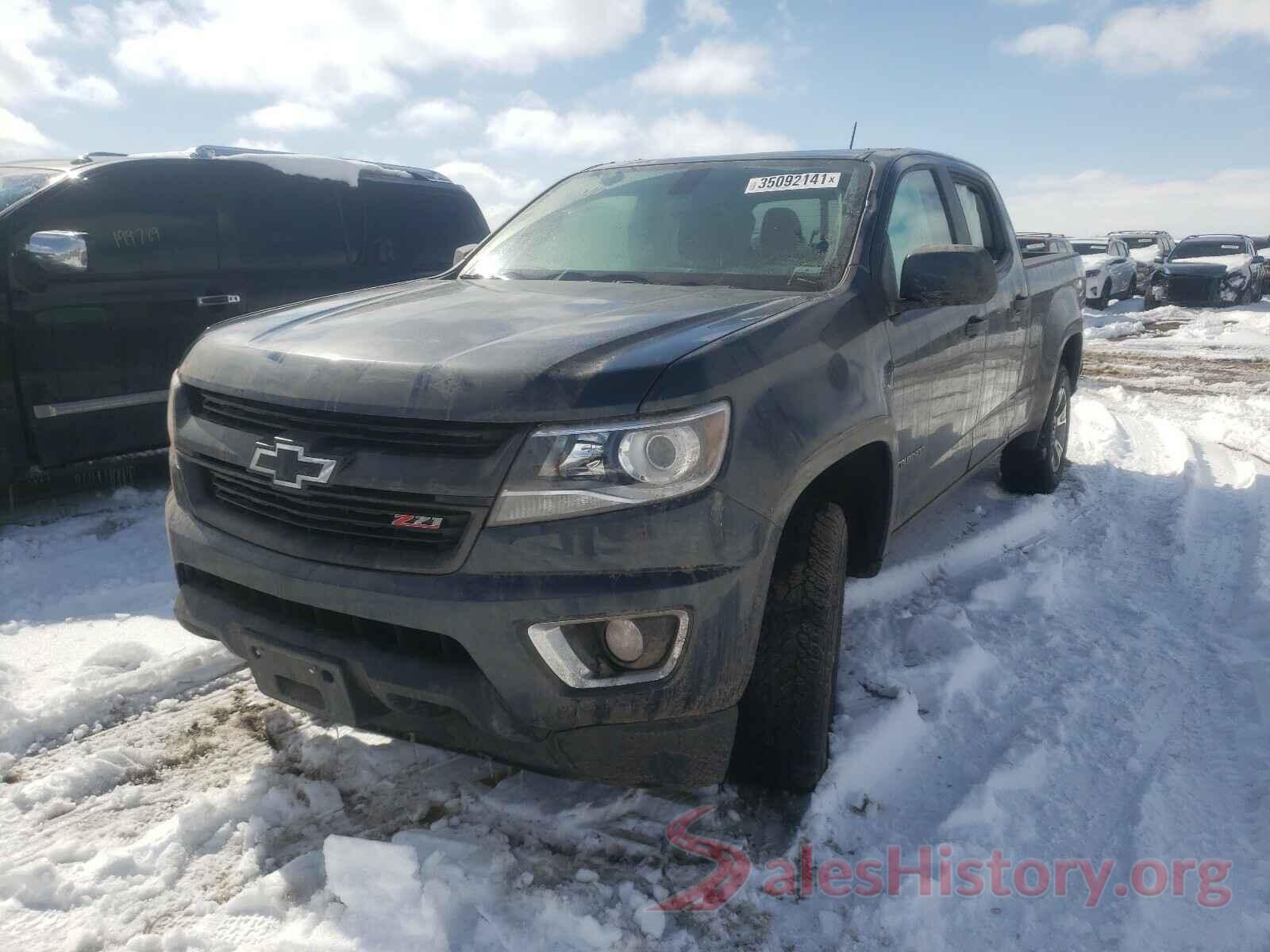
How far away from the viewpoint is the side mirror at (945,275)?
2.63 metres

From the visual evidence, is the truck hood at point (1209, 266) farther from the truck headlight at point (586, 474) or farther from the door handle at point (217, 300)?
the truck headlight at point (586, 474)

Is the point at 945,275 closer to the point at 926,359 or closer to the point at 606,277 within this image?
the point at 926,359

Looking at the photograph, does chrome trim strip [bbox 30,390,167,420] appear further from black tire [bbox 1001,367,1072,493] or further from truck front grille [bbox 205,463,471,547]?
black tire [bbox 1001,367,1072,493]

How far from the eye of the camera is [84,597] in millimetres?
3629

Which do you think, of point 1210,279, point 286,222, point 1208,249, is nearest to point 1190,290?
point 1210,279

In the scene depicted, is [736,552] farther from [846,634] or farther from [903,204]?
[903,204]

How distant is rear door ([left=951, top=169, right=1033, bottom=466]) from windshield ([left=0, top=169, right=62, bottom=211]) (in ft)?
13.8

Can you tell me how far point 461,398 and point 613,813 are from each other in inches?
46.2

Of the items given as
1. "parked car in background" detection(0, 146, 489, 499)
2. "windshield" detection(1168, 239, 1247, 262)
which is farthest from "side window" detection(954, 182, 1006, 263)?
"windshield" detection(1168, 239, 1247, 262)

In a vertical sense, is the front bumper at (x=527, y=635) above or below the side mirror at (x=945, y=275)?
below

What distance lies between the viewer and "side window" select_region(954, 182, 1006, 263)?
13.0 ft

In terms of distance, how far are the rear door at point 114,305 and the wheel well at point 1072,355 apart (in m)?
4.72

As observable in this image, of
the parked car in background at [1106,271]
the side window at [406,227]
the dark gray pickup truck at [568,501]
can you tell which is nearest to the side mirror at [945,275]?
the dark gray pickup truck at [568,501]

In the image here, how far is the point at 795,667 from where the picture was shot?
2.24 m
